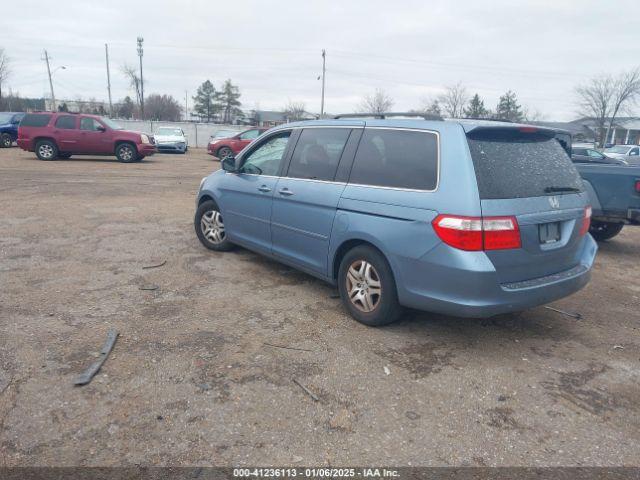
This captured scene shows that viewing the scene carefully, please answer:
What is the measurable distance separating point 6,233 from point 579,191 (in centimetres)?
706

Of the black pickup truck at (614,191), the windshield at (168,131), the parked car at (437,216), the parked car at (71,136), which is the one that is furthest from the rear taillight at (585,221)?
the windshield at (168,131)

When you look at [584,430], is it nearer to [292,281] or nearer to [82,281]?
[292,281]

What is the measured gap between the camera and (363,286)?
4.02 meters

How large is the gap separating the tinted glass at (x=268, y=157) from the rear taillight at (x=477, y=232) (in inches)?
86.5

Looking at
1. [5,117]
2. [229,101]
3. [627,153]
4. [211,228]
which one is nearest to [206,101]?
[229,101]

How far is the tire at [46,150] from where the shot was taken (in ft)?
57.8

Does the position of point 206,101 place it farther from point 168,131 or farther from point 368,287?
point 368,287

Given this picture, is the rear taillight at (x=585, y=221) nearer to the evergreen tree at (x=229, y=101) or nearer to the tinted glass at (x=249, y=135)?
the tinted glass at (x=249, y=135)

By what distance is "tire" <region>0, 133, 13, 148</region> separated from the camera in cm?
2292

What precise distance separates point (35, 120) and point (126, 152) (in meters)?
3.16

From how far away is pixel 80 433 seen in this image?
8.56ft

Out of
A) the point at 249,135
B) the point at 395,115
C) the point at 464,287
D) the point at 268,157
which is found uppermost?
the point at 395,115

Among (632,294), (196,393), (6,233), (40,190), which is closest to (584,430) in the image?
(196,393)

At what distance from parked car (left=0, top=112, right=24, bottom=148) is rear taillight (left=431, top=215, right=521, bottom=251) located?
25359 mm
